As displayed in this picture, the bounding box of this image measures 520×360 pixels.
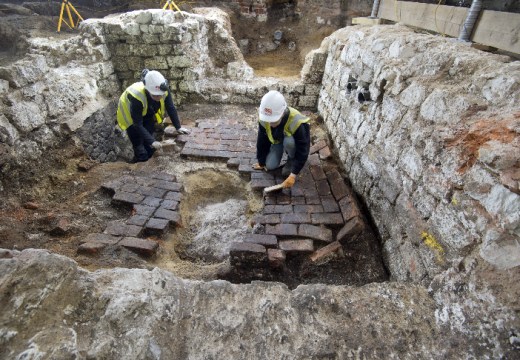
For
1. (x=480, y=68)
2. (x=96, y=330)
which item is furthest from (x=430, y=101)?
(x=96, y=330)

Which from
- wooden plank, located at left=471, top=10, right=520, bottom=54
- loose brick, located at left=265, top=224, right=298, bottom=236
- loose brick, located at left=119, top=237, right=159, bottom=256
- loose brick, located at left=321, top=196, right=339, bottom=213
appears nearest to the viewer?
wooden plank, located at left=471, top=10, right=520, bottom=54

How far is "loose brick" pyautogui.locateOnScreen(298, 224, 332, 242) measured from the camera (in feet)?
8.28

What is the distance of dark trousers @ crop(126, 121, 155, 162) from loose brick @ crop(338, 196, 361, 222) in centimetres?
278

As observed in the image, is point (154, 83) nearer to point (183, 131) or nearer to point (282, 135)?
point (183, 131)

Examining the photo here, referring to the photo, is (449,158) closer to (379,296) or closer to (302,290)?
(379,296)

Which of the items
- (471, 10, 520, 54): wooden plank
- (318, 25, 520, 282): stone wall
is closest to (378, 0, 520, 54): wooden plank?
(471, 10, 520, 54): wooden plank

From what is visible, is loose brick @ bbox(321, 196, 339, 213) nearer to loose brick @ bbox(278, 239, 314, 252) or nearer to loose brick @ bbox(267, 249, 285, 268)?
loose brick @ bbox(278, 239, 314, 252)

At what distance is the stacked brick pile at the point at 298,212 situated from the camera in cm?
243

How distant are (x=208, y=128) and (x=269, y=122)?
5.85 feet

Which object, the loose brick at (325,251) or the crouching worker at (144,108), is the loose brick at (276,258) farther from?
the crouching worker at (144,108)

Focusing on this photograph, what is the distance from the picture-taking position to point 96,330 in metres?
1.31

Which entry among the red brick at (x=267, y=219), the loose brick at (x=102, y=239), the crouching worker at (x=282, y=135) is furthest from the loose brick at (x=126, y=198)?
the crouching worker at (x=282, y=135)

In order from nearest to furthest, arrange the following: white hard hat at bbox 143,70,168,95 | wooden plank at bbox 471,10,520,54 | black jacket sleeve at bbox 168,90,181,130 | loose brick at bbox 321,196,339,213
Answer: wooden plank at bbox 471,10,520,54 < loose brick at bbox 321,196,339,213 < white hard hat at bbox 143,70,168,95 < black jacket sleeve at bbox 168,90,181,130

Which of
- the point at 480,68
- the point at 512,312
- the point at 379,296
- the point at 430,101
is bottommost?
the point at 379,296
